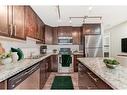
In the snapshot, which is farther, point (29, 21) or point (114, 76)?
point (29, 21)

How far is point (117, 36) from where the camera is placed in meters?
8.79

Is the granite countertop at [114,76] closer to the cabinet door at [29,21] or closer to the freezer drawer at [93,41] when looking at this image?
the cabinet door at [29,21]

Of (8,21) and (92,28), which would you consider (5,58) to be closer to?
(8,21)

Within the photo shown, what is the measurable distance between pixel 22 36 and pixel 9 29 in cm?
88

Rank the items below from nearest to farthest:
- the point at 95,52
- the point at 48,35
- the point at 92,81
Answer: the point at 92,81
the point at 95,52
the point at 48,35

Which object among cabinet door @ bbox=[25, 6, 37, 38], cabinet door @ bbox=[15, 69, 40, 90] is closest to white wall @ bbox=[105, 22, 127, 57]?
cabinet door @ bbox=[25, 6, 37, 38]

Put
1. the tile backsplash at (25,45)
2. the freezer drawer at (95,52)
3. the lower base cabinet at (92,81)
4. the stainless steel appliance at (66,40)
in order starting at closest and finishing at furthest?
the lower base cabinet at (92,81)
the tile backsplash at (25,45)
the freezer drawer at (95,52)
the stainless steel appliance at (66,40)

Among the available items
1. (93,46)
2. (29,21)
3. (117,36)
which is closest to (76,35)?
(93,46)

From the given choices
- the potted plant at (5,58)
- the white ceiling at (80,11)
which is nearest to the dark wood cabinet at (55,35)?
the white ceiling at (80,11)

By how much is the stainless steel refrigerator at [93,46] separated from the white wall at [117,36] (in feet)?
4.41

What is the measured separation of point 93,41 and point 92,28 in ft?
1.82

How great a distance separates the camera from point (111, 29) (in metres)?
9.88

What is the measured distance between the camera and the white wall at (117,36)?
26.2ft
